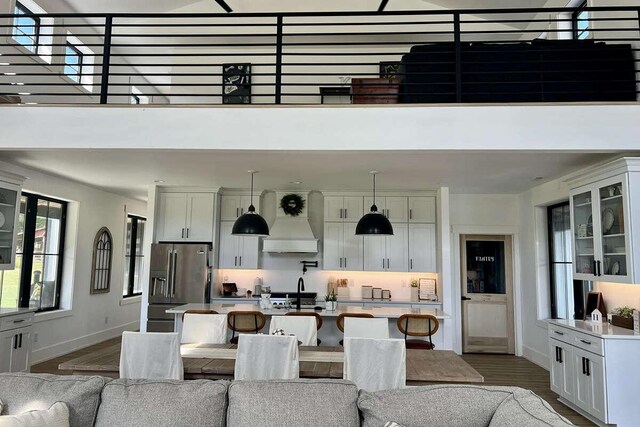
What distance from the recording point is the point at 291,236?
7203mm

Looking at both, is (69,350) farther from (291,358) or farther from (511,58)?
(511,58)

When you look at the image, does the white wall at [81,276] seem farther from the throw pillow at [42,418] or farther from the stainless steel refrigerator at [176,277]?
the throw pillow at [42,418]

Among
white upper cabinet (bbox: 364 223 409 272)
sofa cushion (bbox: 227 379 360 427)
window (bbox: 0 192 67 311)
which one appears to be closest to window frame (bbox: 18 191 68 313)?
window (bbox: 0 192 67 311)

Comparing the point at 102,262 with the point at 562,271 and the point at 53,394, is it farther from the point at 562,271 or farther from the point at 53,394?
the point at 562,271

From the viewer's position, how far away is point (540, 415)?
1863 mm

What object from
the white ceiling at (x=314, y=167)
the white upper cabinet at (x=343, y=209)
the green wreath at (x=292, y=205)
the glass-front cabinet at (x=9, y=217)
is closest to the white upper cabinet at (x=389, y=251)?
the white upper cabinet at (x=343, y=209)

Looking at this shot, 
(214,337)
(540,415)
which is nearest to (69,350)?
(214,337)

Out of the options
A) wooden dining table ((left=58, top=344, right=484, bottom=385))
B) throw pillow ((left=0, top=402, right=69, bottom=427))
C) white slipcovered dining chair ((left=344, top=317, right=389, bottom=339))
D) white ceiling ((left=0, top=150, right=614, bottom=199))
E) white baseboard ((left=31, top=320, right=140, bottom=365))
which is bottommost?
white baseboard ((left=31, top=320, right=140, bottom=365))

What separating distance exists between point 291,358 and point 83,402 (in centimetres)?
147

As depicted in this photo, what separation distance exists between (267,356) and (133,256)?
6.85m

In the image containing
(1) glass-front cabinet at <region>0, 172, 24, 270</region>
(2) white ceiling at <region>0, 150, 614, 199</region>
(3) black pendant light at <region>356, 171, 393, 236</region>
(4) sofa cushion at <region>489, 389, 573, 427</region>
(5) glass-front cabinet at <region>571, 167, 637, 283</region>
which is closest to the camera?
(4) sofa cushion at <region>489, 389, 573, 427</region>

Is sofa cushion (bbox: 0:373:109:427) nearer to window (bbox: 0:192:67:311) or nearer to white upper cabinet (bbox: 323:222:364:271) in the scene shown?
window (bbox: 0:192:67:311)

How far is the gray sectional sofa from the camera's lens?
207cm

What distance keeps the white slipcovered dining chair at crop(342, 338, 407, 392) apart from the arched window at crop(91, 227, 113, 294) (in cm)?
602
